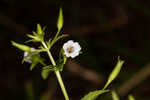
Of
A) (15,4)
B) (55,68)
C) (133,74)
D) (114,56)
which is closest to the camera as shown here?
(55,68)

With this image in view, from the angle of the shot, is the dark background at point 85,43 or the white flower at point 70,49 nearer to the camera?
the white flower at point 70,49

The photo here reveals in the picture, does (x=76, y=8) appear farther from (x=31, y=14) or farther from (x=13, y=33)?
(x=13, y=33)

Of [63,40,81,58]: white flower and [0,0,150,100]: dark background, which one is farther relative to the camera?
[0,0,150,100]: dark background

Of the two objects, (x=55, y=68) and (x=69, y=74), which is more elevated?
(x=55, y=68)

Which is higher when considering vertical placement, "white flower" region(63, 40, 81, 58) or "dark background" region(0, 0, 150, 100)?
"white flower" region(63, 40, 81, 58)

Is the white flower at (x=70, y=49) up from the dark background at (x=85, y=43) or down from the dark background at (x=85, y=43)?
up

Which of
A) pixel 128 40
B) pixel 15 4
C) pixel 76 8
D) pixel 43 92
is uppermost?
pixel 15 4

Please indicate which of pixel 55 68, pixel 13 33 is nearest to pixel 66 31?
pixel 13 33

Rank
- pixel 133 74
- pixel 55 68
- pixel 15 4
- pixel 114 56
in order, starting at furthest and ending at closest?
pixel 15 4, pixel 114 56, pixel 133 74, pixel 55 68
